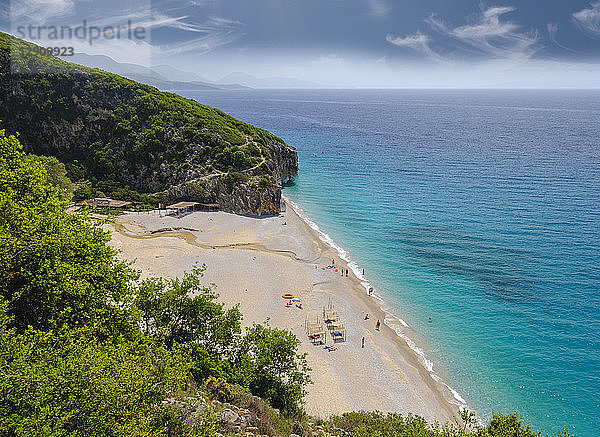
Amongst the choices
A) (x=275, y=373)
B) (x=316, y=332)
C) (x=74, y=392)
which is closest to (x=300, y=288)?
(x=316, y=332)

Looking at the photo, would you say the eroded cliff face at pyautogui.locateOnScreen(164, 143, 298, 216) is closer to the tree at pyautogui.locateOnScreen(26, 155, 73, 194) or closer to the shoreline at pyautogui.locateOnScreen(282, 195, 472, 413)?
the shoreline at pyautogui.locateOnScreen(282, 195, 472, 413)

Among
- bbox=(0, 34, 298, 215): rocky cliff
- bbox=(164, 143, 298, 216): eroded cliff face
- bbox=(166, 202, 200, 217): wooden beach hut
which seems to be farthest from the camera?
bbox=(0, 34, 298, 215): rocky cliff

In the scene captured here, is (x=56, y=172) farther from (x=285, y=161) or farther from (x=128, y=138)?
(x=285, y=161)

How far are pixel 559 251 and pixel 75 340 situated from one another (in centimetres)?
5345

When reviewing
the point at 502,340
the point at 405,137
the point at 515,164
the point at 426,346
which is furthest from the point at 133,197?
the point at 405,137

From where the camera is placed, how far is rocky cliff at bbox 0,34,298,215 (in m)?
63.3

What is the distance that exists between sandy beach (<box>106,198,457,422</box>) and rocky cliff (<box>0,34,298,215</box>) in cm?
648

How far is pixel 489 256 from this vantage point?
155 ft

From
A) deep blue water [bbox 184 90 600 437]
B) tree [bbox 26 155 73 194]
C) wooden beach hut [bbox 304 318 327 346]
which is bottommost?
wooden beach hut [bbox 304 318 327 346]

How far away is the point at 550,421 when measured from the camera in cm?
2548

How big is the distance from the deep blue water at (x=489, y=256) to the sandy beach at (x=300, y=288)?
3222mm

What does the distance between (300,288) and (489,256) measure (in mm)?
25382

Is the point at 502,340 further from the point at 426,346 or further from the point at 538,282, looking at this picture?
the point at 538,282

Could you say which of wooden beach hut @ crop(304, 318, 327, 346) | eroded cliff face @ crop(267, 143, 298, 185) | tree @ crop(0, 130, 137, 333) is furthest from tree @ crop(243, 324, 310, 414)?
eroded cliff face @ crop(267, 143, 298, 185)
